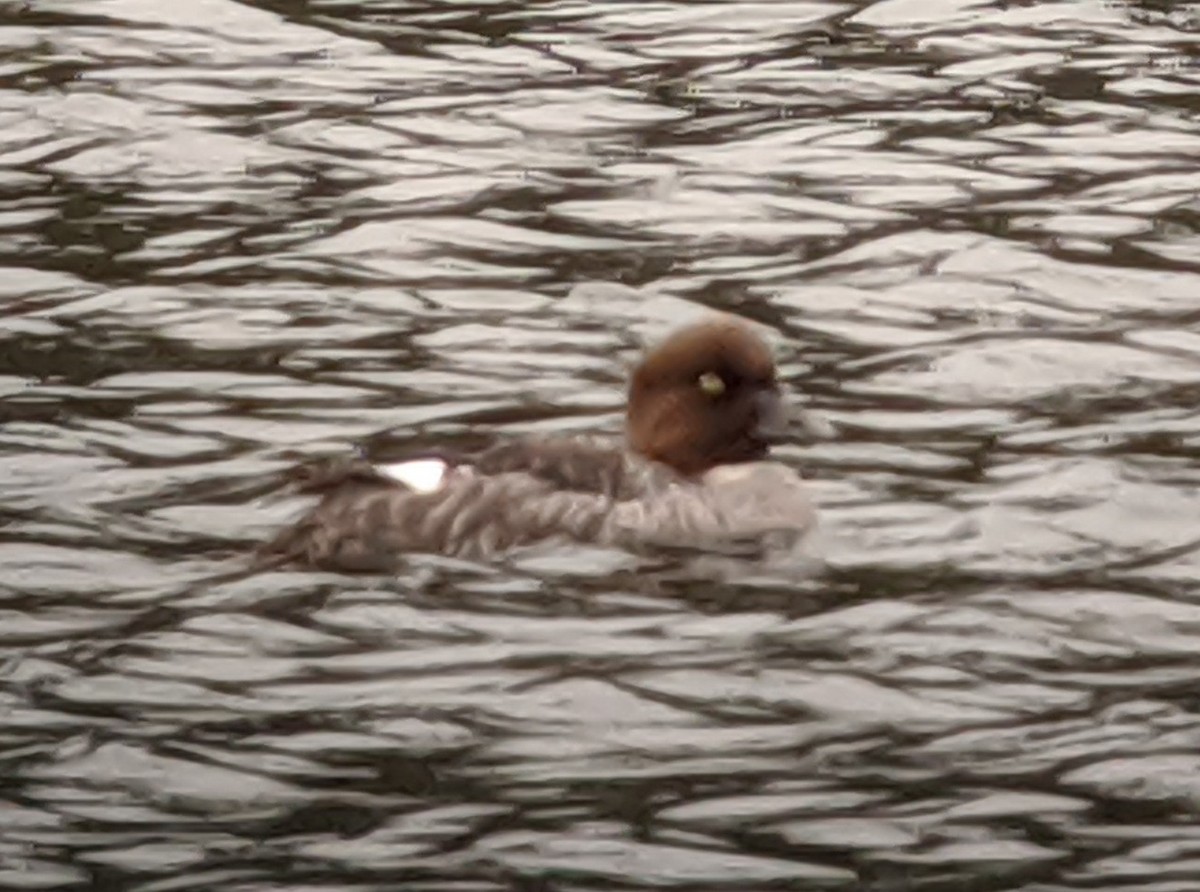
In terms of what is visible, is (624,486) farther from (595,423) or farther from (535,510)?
(595,423)

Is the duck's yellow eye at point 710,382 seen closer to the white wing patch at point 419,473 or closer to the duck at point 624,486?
the duck at point 624,486

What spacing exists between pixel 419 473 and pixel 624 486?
0.66m

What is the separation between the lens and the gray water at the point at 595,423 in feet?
32.7

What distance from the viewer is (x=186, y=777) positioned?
1020 cm

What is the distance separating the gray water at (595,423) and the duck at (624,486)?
14 centimetres

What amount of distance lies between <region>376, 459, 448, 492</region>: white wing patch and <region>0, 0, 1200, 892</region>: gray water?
Answer: 0.25 m

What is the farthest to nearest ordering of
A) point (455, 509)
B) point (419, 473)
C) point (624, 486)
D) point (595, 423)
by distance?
point (595, 423) → point (624, 486) → point (419, 473) → point (455, 509)

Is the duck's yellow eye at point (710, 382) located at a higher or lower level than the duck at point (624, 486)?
higher

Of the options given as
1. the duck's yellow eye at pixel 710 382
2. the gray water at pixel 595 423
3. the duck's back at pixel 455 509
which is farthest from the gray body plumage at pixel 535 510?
the duck's yellow eye at pixel 710 382

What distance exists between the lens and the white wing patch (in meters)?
12.1

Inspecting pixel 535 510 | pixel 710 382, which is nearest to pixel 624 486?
pixel 535 510

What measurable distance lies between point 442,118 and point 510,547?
4.98m

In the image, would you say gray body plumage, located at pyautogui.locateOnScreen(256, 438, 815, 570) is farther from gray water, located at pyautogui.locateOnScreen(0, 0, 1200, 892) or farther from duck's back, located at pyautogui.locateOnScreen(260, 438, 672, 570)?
gray water, located at pyautogui.locateOnScreen(0, 0, 1200, 892)

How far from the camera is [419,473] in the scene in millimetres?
12195
